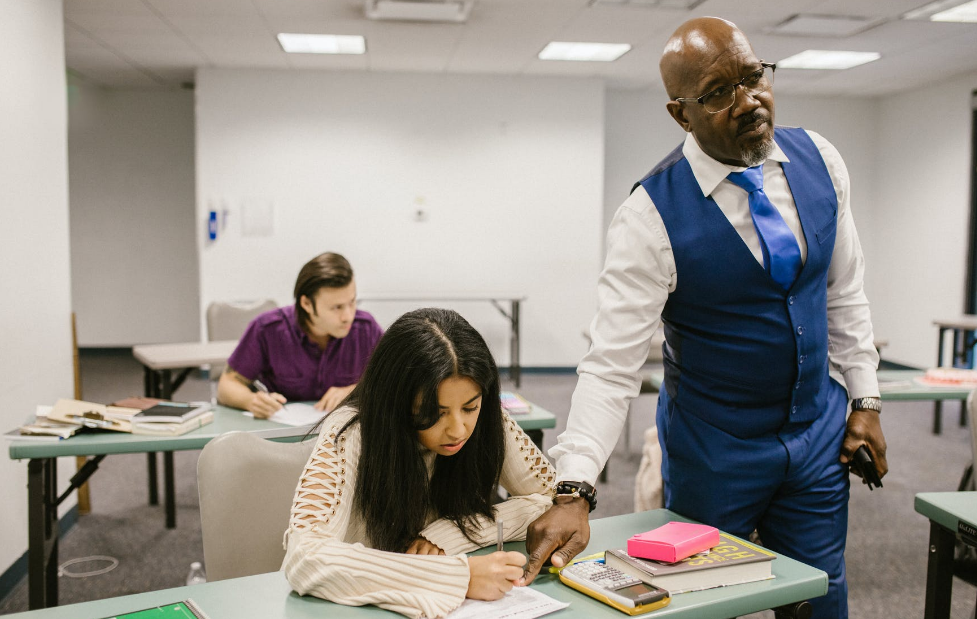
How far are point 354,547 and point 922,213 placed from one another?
24.6 feet

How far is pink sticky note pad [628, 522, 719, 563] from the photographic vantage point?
1199 mm

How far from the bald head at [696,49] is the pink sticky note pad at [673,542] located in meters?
0.77

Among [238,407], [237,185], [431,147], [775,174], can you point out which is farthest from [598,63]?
[775,174]

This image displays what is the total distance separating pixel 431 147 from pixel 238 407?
4573 millimetres

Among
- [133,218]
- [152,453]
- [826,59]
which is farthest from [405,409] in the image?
[133,218]

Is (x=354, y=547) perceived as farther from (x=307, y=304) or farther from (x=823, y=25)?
(x=823, y=25)

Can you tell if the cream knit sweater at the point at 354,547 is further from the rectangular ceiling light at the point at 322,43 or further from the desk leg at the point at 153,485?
the rectangular ceiling light at the point at 322,43

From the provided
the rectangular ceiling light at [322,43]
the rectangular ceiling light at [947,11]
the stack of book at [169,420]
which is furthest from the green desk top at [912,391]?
the rectangular ceiling light at [322,43]

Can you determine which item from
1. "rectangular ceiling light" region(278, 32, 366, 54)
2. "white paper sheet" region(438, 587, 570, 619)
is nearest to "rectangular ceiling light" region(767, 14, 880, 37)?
"rectangular ceiling light" region(278, 32, 366, 54)

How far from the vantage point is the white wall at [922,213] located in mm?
6648

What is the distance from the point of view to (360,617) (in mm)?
1090

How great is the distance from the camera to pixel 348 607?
1.12 metres

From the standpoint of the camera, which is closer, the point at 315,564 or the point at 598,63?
the point at 315,564

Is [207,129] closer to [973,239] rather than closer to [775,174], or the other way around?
[775,174]
